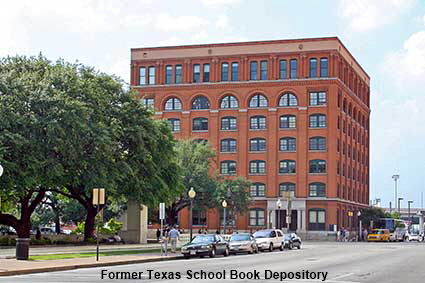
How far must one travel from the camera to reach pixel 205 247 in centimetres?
Answer: 4256

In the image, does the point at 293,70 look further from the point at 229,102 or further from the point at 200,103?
the point at 200,103

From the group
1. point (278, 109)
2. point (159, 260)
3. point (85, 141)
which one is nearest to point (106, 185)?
point (85, 141)

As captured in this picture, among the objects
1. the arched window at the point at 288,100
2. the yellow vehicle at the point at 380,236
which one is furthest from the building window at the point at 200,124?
the yellow vehicle at the point at 380,236

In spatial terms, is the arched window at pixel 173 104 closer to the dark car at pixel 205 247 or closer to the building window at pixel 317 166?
the building window at pixel 317 166

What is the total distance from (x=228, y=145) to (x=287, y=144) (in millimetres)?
8364

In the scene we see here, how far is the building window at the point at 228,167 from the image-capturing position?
10619 cm

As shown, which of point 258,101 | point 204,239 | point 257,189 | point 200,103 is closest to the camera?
point 204,239

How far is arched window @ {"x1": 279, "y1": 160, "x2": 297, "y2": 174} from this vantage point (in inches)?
4079

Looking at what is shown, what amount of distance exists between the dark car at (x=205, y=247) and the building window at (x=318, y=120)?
59750 mm

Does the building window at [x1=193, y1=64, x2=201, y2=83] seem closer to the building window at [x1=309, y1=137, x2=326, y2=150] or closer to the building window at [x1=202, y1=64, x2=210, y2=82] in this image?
the building window at [x1=202, y1=64, x2=210, y2=82]

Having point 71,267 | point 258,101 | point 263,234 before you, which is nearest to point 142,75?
point 258,101

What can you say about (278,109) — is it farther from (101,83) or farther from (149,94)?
(101,83)

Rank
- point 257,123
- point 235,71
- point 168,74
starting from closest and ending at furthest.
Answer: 1. point 257,123
2. point 235,71
3. point 168,74

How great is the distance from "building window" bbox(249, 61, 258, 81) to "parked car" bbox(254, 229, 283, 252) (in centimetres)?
4994
